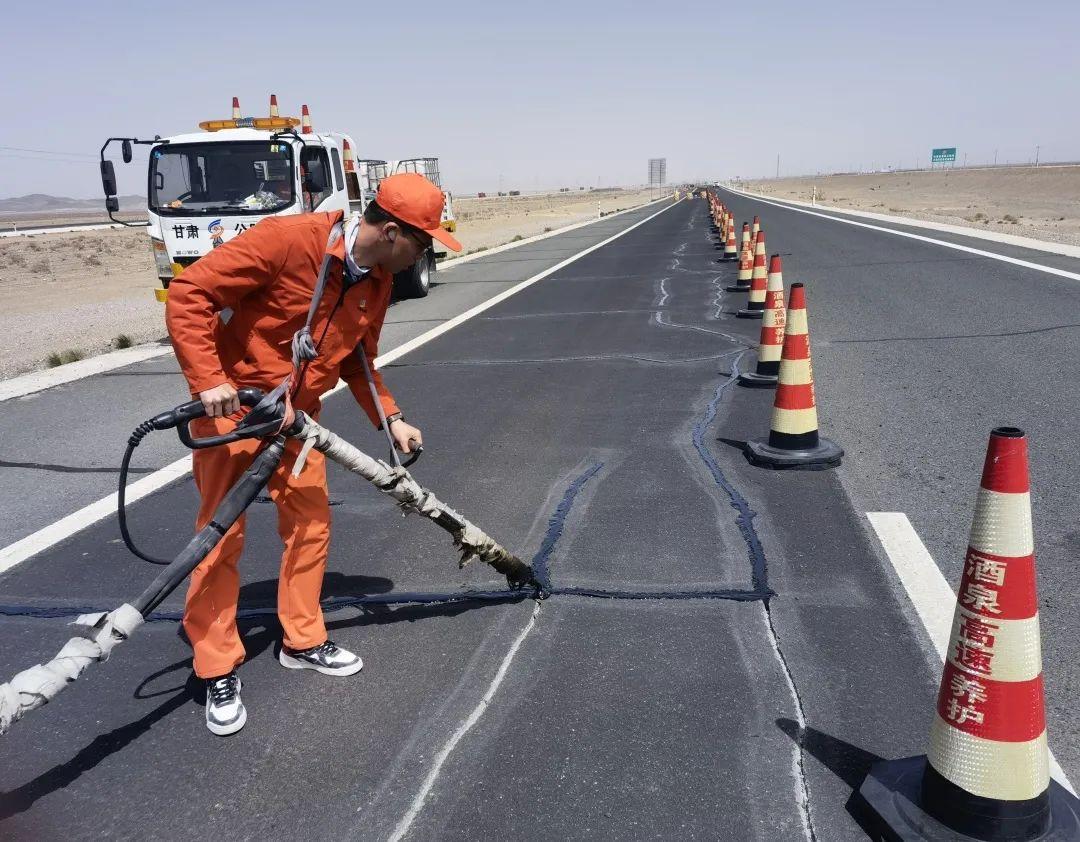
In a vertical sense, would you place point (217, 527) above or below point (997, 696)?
above

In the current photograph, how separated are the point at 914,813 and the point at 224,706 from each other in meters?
2.18

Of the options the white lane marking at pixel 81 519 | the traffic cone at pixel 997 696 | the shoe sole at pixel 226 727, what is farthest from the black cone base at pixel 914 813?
the white lane marking at pixel 81 519

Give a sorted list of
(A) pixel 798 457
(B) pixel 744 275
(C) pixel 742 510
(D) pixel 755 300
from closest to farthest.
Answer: (C) pixel 742 510 < (A) pixel 798 457 < (D) pixel 755 300 < (B) pixel 744 275

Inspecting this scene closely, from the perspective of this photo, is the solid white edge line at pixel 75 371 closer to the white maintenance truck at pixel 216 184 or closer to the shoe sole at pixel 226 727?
the white maintenance truck at pixel 216 184

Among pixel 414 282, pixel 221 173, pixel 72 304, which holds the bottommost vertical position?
pixel 72 304

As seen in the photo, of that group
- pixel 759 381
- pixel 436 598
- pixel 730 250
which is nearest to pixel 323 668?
pixel 436 598

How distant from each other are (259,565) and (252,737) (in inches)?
55.9

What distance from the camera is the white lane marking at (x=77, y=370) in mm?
8531

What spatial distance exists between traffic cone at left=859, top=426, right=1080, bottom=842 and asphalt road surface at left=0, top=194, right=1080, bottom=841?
0.95ft

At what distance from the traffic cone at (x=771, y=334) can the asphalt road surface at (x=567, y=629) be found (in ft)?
0.79

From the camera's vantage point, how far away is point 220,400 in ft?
8.89

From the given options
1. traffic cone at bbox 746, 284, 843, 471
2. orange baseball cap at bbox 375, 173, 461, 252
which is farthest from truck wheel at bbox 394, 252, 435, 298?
orange baseball cap at bbox 375, 173, 461, 252

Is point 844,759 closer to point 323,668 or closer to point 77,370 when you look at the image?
point 323,668

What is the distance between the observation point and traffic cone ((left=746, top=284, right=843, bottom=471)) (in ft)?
17.5
